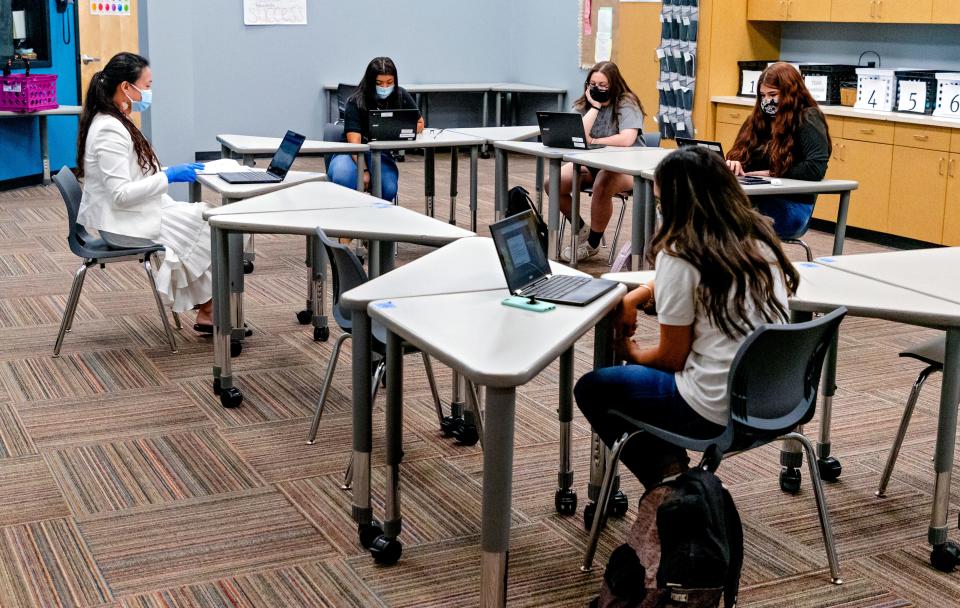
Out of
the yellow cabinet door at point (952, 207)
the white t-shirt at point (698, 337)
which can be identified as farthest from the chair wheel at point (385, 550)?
the yellow cabinet door at point (952, 207)

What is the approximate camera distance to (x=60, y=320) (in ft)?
16.2

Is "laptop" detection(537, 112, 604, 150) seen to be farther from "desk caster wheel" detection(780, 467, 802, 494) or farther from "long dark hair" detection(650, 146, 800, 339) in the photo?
"long dark hair" detection(650, 146, 800, 339)

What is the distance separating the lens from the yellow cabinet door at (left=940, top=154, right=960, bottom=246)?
6.27 metres

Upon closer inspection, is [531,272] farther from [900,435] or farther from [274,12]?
[274,12]

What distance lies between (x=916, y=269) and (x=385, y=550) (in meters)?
1.72

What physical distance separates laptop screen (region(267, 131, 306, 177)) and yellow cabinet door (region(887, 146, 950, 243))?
3.77 metres

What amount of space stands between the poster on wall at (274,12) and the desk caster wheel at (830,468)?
795 centimetres

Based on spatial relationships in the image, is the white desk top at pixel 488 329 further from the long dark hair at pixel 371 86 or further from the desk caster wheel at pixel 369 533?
the long dark hair at pixel 371 86

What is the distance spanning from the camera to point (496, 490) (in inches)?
86.3

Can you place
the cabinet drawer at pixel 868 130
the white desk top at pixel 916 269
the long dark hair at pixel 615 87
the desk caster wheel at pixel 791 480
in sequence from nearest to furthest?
the white desk top at pixel 916 269, the desk caster wheel at pixel 791 480, the long dark hair at pixel 615 87, the cabinet drawer at pixel 868 130

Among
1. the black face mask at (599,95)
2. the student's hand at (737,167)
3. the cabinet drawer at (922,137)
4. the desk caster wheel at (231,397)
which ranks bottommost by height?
the desk caster wheel at (231,397)

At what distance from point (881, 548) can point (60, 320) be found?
3.63 meters

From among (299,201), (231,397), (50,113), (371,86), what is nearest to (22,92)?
(50,113)

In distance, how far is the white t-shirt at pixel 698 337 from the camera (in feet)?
8.09
